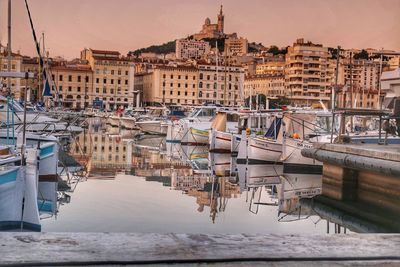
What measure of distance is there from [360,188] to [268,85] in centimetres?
12033

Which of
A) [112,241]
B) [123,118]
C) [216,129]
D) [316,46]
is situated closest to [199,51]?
[316,46]

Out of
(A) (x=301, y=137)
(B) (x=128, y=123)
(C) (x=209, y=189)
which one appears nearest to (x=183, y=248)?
(C) (x=209, y=189)

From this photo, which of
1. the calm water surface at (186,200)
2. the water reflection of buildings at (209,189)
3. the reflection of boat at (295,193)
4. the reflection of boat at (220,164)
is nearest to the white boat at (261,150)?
the reflection of boat at (220,164)

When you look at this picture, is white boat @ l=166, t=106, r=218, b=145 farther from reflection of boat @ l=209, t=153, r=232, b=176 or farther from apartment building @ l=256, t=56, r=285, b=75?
apartment building @ l=256, t=56, r=285, b=75

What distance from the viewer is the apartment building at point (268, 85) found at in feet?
424

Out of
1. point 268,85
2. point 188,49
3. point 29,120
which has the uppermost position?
point 188,49

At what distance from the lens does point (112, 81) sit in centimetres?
11606

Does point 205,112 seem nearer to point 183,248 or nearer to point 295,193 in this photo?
point 295,193

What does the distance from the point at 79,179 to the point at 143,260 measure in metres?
12.7

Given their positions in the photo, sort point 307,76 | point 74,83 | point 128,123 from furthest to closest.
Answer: point 307,76, point 74,83, point 128,123

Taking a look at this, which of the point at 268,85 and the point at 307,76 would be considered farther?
the point at 268,85

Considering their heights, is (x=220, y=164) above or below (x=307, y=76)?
below

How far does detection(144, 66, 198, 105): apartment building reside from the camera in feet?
387

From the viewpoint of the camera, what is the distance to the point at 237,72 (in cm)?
11562
